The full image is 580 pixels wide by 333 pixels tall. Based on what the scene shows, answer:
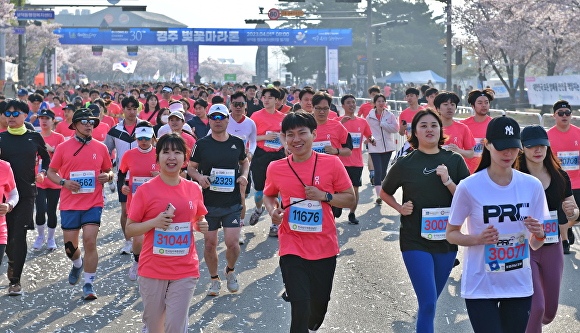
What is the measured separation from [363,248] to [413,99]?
14.1ft

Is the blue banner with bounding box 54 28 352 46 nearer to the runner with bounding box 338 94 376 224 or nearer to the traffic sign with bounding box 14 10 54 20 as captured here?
the traffic sign with bounding box 14 10 54 20

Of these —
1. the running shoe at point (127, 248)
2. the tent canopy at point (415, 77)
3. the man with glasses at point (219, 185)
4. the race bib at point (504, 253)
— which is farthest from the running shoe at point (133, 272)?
the tent canopy at point (415, 77)

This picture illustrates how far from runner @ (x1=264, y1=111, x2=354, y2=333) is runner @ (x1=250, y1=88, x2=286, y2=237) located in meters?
5.70

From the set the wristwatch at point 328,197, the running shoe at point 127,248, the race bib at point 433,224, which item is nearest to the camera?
the wristwatch at point 328,197

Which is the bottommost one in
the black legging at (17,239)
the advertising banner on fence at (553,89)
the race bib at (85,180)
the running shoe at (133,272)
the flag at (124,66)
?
the running shoe at (133,272)

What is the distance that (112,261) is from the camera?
9.78 m

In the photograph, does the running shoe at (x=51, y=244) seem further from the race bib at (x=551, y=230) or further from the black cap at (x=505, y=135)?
the black cap at (x=505, y=135)

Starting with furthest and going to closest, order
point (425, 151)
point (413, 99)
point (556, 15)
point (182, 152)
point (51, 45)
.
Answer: point (51, 45), point (556, 15), point (413, 99), point (425, 151), point (182, 152)

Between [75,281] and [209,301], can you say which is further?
[75,281]

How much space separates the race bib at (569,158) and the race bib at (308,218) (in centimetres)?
473

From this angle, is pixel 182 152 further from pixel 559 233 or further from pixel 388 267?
pixel 388 267

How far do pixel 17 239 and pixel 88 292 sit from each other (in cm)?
93

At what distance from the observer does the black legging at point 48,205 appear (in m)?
10.4

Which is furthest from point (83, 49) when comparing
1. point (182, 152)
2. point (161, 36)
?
point (182, 152)
